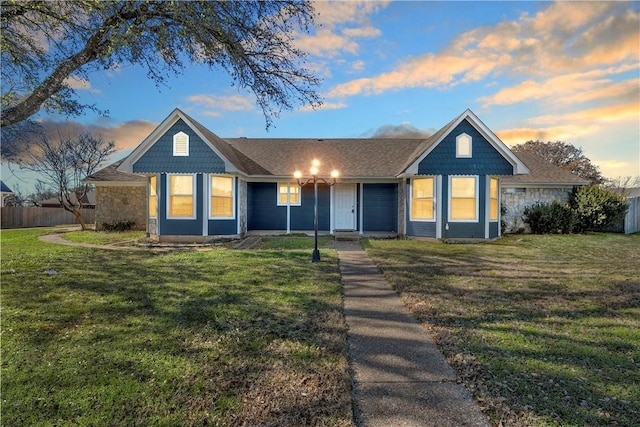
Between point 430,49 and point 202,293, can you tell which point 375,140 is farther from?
point 202,293

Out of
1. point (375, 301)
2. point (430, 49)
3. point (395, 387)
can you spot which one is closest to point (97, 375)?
point (395, 387)

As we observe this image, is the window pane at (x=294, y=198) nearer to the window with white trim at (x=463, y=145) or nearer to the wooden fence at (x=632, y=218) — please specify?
the window with white trim at (x=463, y=145)

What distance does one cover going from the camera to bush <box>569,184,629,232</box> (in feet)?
54.6

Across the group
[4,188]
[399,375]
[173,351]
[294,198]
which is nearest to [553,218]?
[294,198]

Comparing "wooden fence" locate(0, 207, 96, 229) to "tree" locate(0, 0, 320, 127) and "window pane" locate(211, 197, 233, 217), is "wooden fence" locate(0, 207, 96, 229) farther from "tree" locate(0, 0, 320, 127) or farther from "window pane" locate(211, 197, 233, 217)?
"tree" locate(0, 0, 320, 127)

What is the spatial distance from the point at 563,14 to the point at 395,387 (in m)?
12.5

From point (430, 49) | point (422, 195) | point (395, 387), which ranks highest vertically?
point (430, 49)

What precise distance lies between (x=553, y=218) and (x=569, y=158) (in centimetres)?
2570

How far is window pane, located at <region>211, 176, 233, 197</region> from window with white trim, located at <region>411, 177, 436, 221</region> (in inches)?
317

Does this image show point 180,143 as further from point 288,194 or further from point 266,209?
point 288,194

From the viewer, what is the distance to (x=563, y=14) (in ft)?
32.5

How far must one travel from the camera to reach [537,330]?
3.98 meters

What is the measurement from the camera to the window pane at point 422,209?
13.8 m

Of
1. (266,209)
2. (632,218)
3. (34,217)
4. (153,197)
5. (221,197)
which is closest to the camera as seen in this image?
(221,197)
